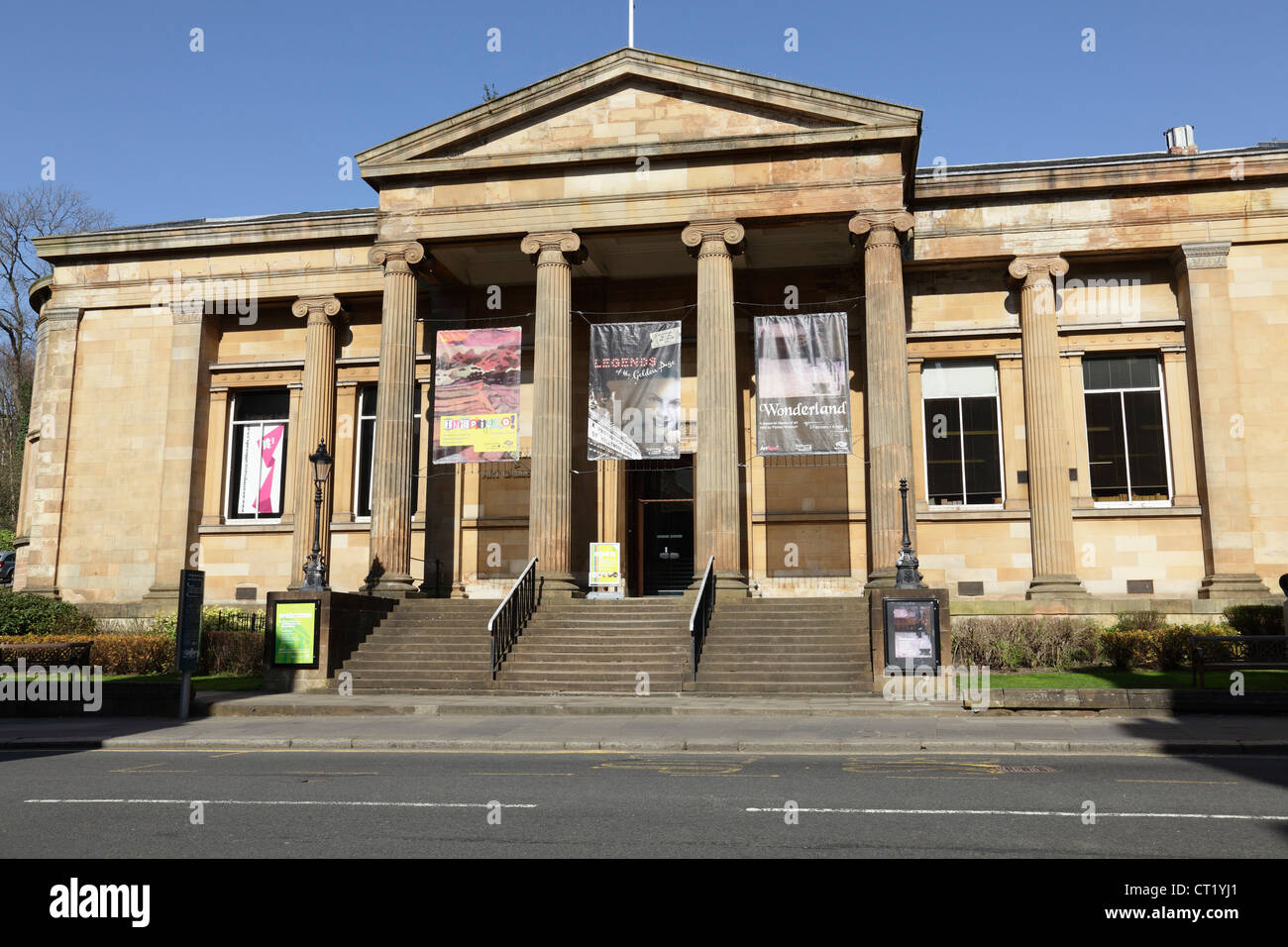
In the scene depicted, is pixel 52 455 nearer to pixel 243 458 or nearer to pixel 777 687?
pixel 243 458

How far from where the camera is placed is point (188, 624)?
17.5 meters

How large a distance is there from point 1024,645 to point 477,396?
13.7 metres

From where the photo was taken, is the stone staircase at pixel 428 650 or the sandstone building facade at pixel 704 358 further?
the sandstone building facade at pixel 704 358

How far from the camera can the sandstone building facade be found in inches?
977

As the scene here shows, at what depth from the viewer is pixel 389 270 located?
26266 mm

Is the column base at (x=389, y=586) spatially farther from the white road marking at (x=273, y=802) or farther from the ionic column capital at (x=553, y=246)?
the white road marking at (x=273, y=802)

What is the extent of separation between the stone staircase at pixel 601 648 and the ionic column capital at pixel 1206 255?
1557cm

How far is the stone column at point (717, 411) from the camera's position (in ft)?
77.4

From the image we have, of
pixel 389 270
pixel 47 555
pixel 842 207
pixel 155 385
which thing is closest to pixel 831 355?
pixel 842 207

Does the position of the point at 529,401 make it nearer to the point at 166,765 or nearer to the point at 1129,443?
the point at 1129,443

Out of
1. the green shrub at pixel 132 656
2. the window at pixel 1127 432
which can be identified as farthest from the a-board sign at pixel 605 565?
the window at pixel 1127 432

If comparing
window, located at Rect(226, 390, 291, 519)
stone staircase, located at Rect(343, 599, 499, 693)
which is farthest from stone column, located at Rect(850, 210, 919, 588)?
window, located at Rect(226, 390, 291, 519)

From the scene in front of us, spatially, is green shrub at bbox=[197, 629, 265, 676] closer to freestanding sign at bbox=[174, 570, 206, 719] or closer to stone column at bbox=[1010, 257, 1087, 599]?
freestanding sign at bbox=[174, 570, 206, 719]

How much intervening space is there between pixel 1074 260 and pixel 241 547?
24.4m
